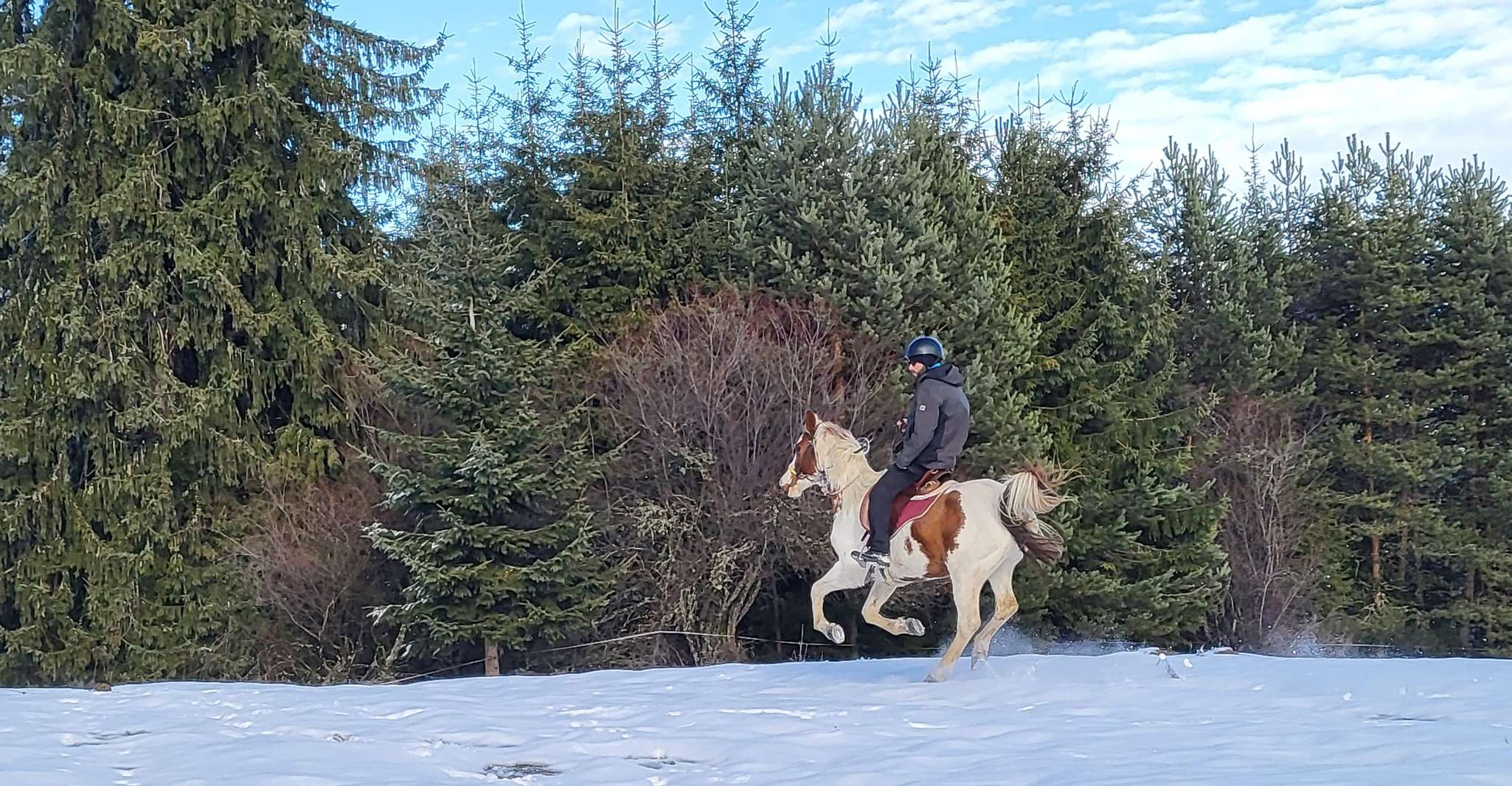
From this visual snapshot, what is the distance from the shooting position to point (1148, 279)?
84.1ft

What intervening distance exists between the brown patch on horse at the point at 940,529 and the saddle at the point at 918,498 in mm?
42

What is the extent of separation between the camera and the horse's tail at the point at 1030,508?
864 cm

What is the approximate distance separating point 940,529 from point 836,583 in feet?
3.27

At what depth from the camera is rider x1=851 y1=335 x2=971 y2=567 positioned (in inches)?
344

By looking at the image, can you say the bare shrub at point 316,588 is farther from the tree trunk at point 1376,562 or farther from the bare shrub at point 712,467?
the tree trunk at point 1376,562

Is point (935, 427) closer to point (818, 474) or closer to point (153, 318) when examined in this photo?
point (818, 474)

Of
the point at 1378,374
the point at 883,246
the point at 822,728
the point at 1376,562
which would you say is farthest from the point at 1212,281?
the point at 822,728

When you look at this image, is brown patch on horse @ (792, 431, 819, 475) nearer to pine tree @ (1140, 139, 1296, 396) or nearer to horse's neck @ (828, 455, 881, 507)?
horse's neck @ (828, 455, 881, 507)

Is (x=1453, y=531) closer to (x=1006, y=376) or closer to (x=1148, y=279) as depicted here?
(x=1148, y=279)

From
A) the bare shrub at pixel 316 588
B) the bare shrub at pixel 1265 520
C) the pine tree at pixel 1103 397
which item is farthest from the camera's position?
the bare shrub at pixel 1265 520

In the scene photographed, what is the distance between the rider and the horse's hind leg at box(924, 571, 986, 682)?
575 millimetres

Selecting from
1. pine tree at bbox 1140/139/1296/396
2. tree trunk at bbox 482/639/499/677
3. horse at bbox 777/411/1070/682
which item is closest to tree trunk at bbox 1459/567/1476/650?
pine tree at bbox 1140/139/1296/396

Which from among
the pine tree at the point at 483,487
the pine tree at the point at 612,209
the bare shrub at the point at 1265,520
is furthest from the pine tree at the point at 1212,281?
the pine tree at the point at 483,487

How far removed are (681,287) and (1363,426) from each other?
17.4 metres
